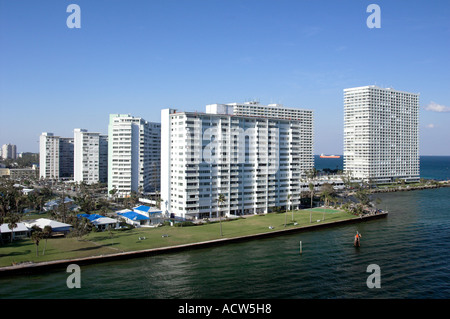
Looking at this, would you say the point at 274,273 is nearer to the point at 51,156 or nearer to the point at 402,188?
the point at 402,188

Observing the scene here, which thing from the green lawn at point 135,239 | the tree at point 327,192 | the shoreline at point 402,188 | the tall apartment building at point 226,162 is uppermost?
the tall apartment building at point 226,162

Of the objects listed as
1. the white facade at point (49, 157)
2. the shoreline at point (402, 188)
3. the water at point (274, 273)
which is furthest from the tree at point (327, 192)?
the white facade at point (49, 157)

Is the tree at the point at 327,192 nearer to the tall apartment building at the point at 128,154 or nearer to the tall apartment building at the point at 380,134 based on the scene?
the tall apartment building at the point at 128,154

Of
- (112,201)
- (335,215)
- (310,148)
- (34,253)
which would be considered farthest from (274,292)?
(310,148)

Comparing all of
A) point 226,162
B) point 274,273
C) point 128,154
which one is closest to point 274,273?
point 274,273
